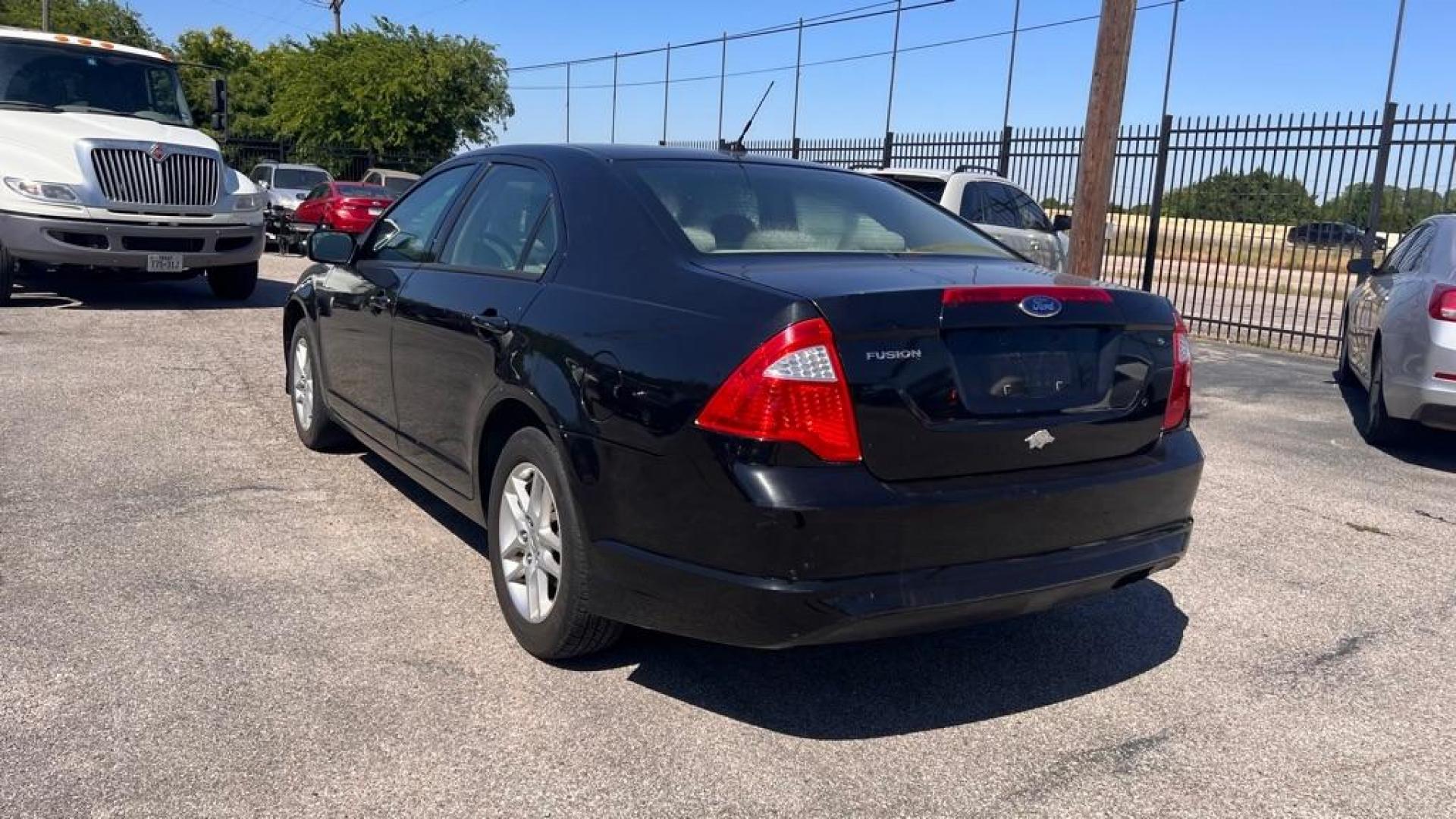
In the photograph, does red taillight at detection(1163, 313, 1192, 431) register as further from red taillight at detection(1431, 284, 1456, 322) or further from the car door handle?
red taillight at detection(1431, 284, 1456, 322)

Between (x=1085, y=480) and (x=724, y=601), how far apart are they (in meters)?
1.08

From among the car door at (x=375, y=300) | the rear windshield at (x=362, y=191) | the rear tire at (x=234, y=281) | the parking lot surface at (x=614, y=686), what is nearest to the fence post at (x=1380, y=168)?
the parking lot surface at (x=614, y=686)

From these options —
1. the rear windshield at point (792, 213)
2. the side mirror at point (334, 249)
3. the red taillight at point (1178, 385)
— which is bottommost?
the red taillight at point (1178, 385)

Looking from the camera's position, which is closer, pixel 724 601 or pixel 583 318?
pixel 724 601

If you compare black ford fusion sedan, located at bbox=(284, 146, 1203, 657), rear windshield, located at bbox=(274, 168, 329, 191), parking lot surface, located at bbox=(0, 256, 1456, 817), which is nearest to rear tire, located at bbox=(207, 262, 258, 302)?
parking lot surface, located at bbox=(0, 256, 1456, 817)

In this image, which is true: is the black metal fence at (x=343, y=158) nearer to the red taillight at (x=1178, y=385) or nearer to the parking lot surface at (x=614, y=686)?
the parking lot surface at (x=614, y=686)

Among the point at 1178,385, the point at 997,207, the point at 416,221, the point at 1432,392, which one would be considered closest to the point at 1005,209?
the point at 997,207

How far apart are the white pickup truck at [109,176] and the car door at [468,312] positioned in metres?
7.12

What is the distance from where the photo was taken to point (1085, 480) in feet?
10.5

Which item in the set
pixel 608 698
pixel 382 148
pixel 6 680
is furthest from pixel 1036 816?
pixel 382 148

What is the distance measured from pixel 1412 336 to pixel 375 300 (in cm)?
582

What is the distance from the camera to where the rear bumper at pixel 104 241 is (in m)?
9.94

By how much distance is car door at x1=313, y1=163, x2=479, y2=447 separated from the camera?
4668 millimetres

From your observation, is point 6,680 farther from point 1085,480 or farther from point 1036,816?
point 1085,480
